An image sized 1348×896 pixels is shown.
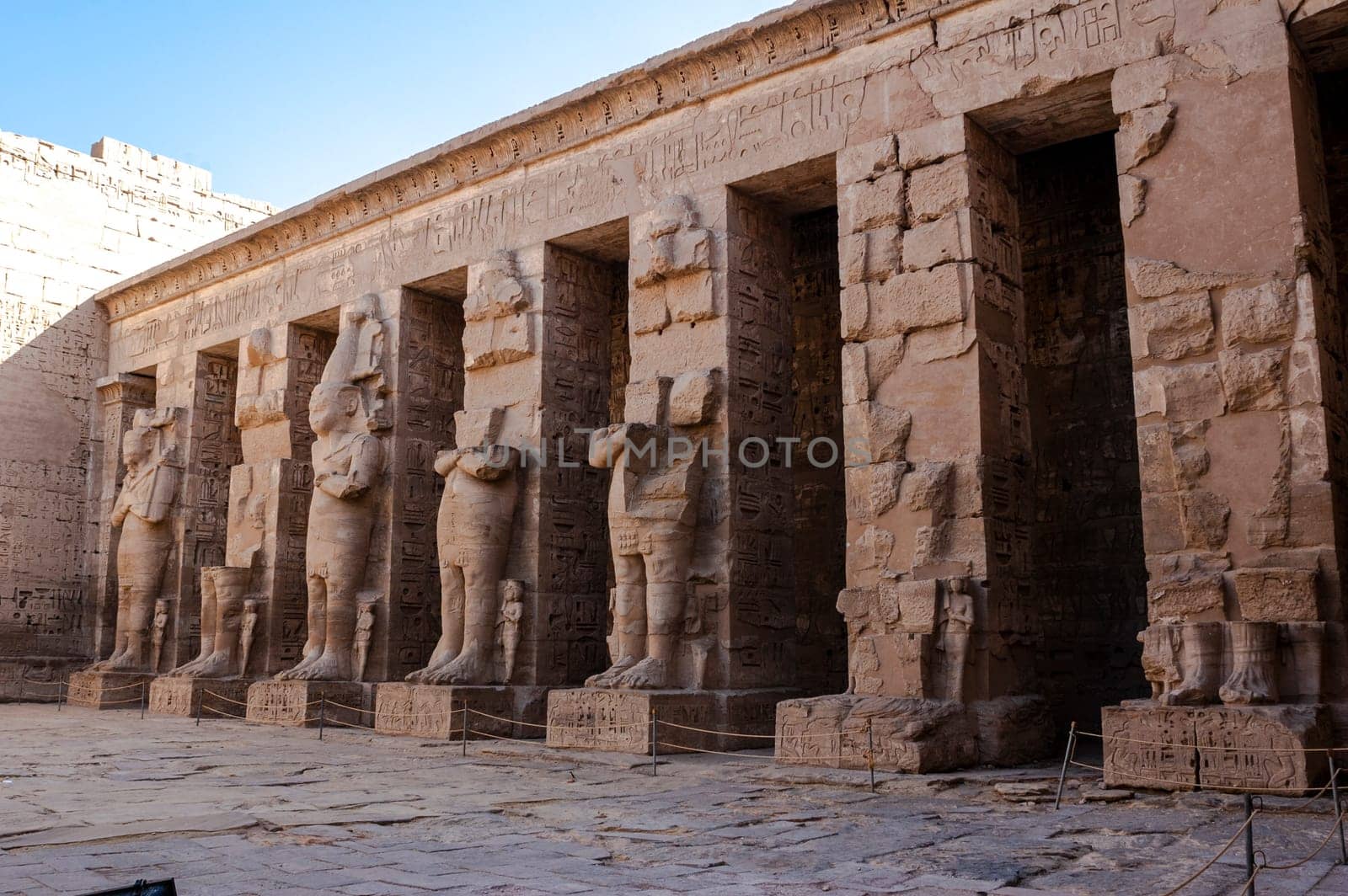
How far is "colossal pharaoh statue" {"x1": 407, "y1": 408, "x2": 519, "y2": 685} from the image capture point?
399 inches

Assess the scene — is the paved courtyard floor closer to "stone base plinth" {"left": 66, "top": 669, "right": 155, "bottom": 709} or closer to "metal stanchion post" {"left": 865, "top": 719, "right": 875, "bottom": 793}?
"metal stanchion post" {"left": 865, "top": 719, "right": 875, "bottom": 793}

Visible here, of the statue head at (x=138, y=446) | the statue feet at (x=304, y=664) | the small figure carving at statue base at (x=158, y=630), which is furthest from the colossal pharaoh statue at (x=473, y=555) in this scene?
the statue head at (x=138, y=446)

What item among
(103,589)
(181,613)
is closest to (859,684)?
(181,613)

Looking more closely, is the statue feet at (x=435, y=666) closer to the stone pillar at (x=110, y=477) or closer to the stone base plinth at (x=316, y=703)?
the stone base plinth at (x=316, y=703)

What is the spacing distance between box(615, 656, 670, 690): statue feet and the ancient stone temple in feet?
0.12

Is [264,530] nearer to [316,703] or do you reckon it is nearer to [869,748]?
[316,703]

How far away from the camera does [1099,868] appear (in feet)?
15.0

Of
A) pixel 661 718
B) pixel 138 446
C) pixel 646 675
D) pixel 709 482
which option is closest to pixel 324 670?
pixel 646 675

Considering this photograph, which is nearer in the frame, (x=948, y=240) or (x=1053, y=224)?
(x=948, y=240)

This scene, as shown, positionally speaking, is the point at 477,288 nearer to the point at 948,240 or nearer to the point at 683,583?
the point at 683,583

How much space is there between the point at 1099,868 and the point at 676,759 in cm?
Result: 398

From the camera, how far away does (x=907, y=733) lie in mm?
7160

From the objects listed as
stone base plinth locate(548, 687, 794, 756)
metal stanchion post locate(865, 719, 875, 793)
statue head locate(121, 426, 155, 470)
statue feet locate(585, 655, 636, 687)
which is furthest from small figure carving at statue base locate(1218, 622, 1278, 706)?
statue head locate(121, 426, 155, 470)

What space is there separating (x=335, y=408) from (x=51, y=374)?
6.07m
